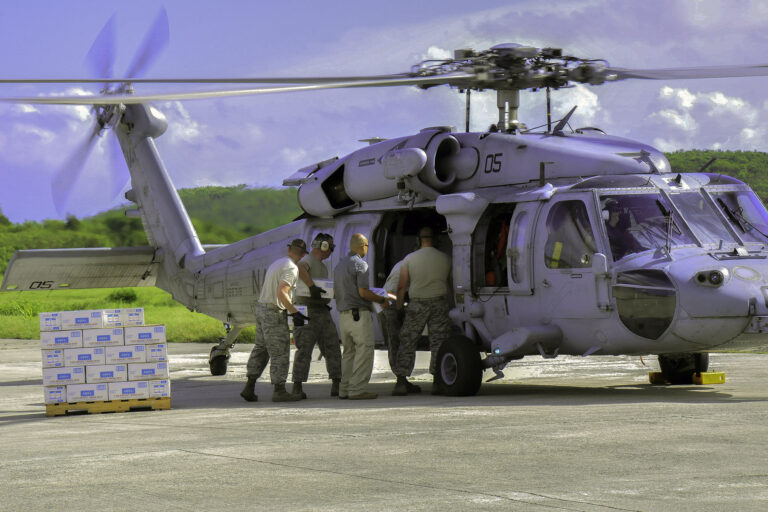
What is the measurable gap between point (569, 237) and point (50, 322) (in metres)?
5.73

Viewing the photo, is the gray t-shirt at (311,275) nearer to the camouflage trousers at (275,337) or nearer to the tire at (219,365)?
the camouflage trousers at (275,337)

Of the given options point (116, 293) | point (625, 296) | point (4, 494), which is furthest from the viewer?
point (116, 293)

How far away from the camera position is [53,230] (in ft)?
106

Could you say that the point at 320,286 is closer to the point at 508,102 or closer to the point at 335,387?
the point at 335,387

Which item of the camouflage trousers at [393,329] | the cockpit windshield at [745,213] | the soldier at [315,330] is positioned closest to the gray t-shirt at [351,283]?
the soldier at [315,330]

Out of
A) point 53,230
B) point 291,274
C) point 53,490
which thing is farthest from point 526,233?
point 53,230

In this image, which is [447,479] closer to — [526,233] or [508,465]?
[508,465]

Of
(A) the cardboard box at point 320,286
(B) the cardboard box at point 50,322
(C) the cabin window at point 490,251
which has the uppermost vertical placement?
(C) the cabin window at point 490,251

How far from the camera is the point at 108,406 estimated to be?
11570 mm

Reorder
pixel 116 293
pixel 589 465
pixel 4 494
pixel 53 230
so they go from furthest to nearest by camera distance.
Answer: pixel 116 293
pixel 53 230
pixel 589 465
pixel 4 494

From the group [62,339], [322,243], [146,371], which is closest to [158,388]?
[146,371]

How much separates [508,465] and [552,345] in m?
5.16

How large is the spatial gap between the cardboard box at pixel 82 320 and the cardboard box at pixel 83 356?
9.9 inches

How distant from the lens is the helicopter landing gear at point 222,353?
17766 millimetres
